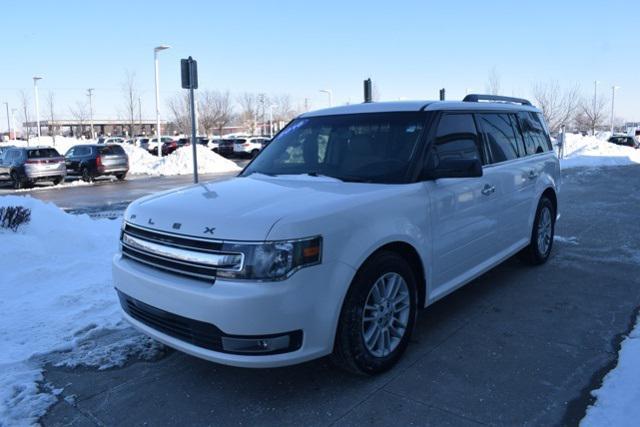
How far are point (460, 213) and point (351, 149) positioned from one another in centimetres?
103

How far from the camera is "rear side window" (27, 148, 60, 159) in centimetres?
2152

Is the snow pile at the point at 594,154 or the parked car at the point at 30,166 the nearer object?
the parked car at the point at 30,166

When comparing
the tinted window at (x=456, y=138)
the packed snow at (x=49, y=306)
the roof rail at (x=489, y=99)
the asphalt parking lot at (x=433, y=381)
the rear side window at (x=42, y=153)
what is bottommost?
the asphalt parking lot at (x=433, y=381)

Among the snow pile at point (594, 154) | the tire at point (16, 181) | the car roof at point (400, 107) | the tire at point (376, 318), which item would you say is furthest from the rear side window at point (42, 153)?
the tire at point (376, 318)

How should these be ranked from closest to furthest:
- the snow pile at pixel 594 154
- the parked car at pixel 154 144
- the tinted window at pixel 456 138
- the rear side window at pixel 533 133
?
the tinted window at pixel 456 138 < the rear side window at pixel 533 133 < the snow pile at pixel 594 154 < the parked car at pixel 154 144

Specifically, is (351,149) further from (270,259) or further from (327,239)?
(270,259)

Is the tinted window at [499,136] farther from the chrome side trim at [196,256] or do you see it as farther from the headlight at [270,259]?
the chrome side trim at [196,256]

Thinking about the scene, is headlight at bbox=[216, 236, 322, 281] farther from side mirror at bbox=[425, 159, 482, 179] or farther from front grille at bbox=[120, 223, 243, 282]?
side mirror at bbox=[425, 159, 482, 179]

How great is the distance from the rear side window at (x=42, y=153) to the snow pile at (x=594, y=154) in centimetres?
2116

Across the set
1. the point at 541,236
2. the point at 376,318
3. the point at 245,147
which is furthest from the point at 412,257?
the point at 245,147

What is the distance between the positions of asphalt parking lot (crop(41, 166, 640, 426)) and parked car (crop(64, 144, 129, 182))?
20907 mm

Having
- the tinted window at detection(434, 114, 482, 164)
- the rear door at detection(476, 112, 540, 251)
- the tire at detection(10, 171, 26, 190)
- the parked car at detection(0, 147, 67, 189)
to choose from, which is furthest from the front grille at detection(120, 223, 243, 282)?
the tire at detection(10, 171, 26, 190)

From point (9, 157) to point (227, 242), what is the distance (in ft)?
74.8

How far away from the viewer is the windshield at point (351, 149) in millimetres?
4164
